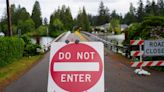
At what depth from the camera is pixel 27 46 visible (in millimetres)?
31609

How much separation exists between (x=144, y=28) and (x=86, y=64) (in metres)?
18.0

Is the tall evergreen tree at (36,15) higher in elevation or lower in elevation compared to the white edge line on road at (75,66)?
higher

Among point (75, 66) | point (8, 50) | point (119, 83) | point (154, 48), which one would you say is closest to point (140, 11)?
point (8, 50)

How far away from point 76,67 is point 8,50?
684 inches

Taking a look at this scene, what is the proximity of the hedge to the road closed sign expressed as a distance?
620 inches

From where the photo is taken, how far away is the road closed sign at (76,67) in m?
6.24

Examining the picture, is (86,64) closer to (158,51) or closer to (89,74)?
(89,74)

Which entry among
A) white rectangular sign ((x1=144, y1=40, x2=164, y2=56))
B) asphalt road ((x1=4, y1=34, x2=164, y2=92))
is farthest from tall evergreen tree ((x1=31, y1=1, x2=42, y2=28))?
white rectangular sign ((x1=144, y1=40, x2=164, y2=56))

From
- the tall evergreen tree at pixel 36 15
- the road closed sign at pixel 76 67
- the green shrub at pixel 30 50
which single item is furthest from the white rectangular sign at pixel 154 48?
the tall evergreen tree at pixel 36 15

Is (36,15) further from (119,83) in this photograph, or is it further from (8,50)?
(119,83)

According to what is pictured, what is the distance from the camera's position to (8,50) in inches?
915

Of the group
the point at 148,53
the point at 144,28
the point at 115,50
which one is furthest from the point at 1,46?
the point at 115,50

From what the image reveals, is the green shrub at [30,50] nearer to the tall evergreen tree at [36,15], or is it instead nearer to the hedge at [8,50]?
the hedge at [8,50]

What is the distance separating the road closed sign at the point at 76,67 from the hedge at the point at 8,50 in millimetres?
15758
